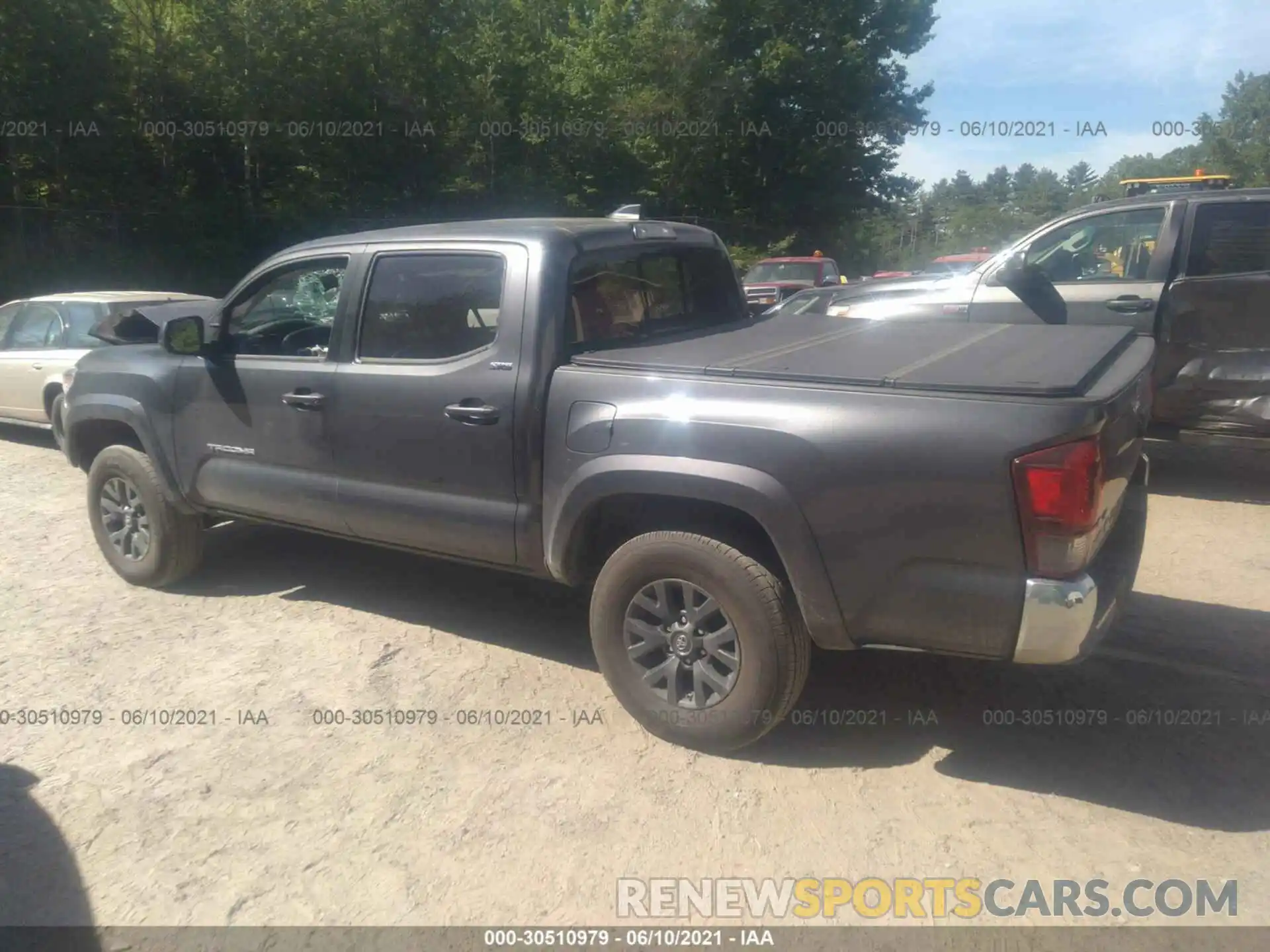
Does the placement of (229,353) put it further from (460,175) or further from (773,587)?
(460,175)

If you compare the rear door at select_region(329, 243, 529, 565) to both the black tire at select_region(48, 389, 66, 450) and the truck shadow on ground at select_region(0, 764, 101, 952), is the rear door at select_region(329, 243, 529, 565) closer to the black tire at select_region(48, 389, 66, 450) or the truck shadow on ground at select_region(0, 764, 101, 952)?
the truck shadow on ground at select_region(0, 764, 101, 952)

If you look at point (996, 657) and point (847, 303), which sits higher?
point (847, 303)

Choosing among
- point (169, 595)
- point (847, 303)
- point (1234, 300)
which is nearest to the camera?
point (169, 595)

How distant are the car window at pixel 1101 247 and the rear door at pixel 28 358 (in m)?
8.40

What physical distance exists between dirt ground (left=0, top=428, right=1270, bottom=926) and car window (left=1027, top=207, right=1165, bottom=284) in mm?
2934

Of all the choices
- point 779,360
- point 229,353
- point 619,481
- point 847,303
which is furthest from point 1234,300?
point 229,353

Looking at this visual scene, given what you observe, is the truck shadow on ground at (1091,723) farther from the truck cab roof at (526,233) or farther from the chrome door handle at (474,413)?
the truck cab roof at (526,233)

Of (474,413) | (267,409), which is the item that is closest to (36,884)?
(474,413)

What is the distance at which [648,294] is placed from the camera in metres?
4.66

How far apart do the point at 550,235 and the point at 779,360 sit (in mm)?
1096

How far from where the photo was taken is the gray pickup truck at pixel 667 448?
3.12 metres

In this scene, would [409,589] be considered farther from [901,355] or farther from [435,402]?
[901,355]

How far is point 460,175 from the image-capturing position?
26688mm

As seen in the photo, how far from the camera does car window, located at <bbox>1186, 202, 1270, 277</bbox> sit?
6.86m
